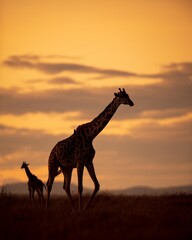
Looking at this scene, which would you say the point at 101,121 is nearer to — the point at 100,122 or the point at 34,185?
the point at 100,122

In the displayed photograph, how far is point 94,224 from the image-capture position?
1602cm

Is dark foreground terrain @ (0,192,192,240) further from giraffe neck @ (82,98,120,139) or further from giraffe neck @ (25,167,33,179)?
giraffe neck @ (25,167,33,179)

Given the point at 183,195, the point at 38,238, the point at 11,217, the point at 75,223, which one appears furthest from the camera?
the point at 183,195

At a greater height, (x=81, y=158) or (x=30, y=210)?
(x=81, y=158)

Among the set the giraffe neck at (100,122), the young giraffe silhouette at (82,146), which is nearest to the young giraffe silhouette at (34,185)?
the young giraffe silhouette at (82,146)

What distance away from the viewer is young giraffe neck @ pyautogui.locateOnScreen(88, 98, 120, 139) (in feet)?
70.0

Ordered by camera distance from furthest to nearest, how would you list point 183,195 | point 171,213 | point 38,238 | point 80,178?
point 183,195, point 80,178, point 171,213, point 38,238

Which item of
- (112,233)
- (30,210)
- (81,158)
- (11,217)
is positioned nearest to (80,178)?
(81,158)

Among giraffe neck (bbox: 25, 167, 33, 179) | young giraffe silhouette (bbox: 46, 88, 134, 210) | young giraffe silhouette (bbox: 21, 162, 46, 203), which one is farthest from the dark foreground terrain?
giraffe neck (bbox: 25, 167, 33, 179)

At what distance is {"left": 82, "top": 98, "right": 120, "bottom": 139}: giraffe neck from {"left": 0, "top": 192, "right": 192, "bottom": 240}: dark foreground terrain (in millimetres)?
2605

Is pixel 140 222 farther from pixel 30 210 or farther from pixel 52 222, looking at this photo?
pixel 30 210

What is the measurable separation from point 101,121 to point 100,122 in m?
0.05

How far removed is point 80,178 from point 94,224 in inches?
185

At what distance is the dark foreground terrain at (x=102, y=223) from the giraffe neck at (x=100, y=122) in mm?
2605
